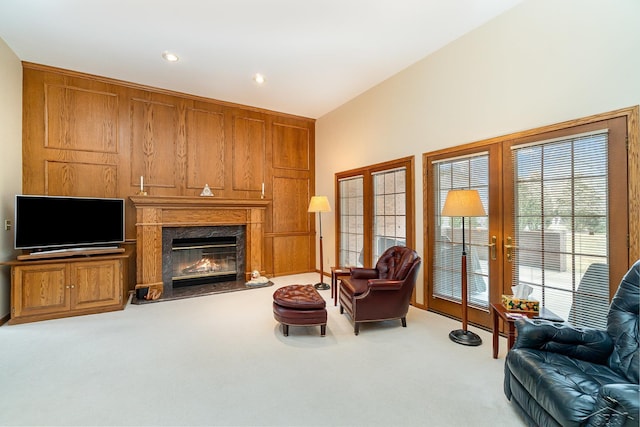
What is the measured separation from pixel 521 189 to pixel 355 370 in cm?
247

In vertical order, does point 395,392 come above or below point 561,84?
below

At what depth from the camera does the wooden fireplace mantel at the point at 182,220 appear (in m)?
4.57

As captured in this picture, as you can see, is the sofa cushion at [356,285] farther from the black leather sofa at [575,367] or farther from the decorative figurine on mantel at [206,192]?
the decorative figurine on mantel at [206,192]

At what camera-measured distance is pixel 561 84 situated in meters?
2.61

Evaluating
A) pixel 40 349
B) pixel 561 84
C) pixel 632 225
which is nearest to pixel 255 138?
pixel 40 349

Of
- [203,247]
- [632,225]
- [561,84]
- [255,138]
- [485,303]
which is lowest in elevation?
[485,303]

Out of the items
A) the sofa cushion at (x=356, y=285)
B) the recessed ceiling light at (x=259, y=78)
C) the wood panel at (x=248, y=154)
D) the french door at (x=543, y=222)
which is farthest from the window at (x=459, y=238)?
the wood panel at (x=248, y=154)

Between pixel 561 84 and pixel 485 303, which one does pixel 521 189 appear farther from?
pixel 485 303

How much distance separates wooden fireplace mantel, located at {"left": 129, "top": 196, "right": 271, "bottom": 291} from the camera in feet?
15.0

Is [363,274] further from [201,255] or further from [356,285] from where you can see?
[201,255]

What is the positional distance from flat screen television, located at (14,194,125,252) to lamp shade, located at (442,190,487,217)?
463 cm

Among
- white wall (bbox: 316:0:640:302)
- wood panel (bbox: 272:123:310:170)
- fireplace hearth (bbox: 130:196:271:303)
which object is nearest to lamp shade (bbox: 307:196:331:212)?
white wall (bbox: 316:0:640:302)

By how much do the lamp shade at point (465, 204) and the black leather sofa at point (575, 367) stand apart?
1115 mm

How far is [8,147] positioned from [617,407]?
6.05 m
